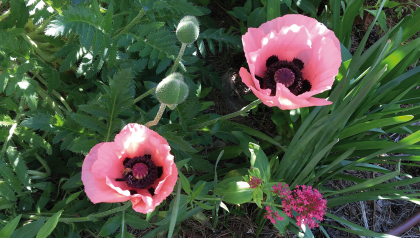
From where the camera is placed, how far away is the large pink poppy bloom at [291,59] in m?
1.26

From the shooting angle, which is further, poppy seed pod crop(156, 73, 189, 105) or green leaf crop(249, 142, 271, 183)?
green leaf crop(249, 142, 271, 183)

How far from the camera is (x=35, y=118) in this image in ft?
5.03

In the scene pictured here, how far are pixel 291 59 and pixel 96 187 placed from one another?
1039 millimetres

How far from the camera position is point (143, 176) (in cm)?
133

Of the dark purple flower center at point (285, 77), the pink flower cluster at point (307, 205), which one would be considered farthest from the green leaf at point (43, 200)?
the dark purple flower center at point (285, 77)

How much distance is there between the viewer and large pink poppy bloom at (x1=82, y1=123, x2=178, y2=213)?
3.80 feet

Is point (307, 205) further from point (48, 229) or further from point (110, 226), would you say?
point (48, 229)

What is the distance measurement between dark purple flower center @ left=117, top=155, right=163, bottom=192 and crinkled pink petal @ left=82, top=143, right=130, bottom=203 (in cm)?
14

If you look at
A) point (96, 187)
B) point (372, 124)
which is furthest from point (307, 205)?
point (96, 187)

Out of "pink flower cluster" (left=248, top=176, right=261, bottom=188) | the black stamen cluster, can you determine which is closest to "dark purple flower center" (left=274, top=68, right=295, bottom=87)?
"pink flower cluster" (left=248, top=176, right=261, bottom=188)

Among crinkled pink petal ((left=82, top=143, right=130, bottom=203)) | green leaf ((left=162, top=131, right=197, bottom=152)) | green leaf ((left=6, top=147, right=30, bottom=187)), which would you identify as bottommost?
green leaf ((left=6, top=147, right=30, bottom=187))

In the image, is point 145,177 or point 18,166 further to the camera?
point 18,166

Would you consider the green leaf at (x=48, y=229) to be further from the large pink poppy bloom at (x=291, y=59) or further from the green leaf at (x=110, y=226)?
the large pink poppy bloom at (x=291, y=59)

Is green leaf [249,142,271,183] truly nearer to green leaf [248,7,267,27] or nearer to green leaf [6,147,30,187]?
green leaf [248,7,267,27]
